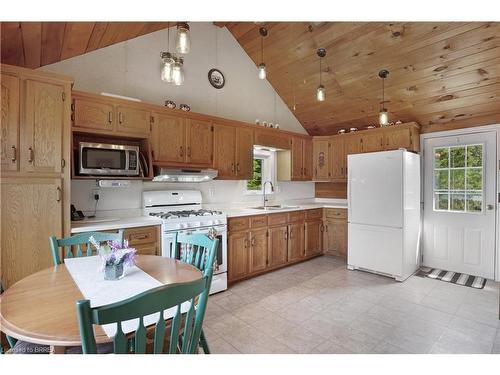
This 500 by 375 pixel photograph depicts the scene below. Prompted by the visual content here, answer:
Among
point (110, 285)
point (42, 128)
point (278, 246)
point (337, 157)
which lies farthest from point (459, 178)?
point (42, 128)

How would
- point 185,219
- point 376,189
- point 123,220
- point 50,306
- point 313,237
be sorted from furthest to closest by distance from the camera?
1. point 313,237
2. point 376,189
3. point 185,219
4. point 123,220
5. point 50,306

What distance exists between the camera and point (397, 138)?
13.3 feet

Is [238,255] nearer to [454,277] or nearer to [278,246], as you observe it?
[278,246]

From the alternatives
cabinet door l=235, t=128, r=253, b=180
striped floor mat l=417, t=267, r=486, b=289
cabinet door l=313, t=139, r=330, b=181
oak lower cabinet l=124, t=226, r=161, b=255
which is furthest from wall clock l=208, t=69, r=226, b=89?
striped floor mat l=417, t=267, r=486, b=289

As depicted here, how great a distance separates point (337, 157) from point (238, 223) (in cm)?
232

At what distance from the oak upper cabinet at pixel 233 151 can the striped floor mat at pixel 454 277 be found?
2.85 m

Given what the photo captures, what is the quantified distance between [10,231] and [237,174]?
8.10ft

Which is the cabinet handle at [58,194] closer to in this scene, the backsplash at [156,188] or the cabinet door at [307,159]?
the backsplash at [156,188]

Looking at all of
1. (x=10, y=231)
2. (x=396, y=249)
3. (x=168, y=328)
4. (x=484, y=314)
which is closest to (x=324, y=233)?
(x=396, y=249)

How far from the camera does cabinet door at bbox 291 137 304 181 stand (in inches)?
181

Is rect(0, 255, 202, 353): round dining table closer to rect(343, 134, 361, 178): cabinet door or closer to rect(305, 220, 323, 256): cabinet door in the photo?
rect(305, 220, 323, 256): cabinet door

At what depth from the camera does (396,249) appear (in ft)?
11.7

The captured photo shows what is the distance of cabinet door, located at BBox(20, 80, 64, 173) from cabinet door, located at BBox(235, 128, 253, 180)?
2.09 m
